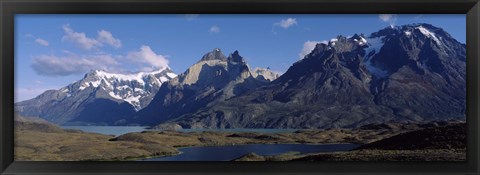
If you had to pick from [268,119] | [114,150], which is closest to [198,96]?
[268,119]

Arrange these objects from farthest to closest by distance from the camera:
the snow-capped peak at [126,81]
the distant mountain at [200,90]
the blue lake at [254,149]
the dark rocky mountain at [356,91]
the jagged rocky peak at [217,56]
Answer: the dark rocky mountain at [356,91], the distant mountain at [200,90], the jagged rocky peak at [217,56], the blue lake at [254,149], the snow-capped peak at [126,81]

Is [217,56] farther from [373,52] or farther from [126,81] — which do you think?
[373,52]

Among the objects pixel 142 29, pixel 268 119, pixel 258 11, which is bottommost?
pixel 268 119

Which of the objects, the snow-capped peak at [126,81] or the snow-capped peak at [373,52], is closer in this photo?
the snow-capped peak at [126,81]

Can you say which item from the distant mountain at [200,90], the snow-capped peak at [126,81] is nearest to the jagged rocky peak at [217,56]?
the distant mountain at [200,90]

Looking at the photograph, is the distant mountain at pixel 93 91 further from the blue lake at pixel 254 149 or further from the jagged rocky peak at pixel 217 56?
the blue lake at pixel 254 149

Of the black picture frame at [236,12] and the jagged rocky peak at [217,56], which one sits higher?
the jagged rocky peak at [217,56]

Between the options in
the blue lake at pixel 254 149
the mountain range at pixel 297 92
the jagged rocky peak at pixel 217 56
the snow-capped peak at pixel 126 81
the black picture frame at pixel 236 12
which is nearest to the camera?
the black picture frame at pixel 236 12

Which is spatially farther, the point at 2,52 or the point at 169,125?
the point at 169,125

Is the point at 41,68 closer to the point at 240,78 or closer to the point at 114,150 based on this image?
the point at 114,150
